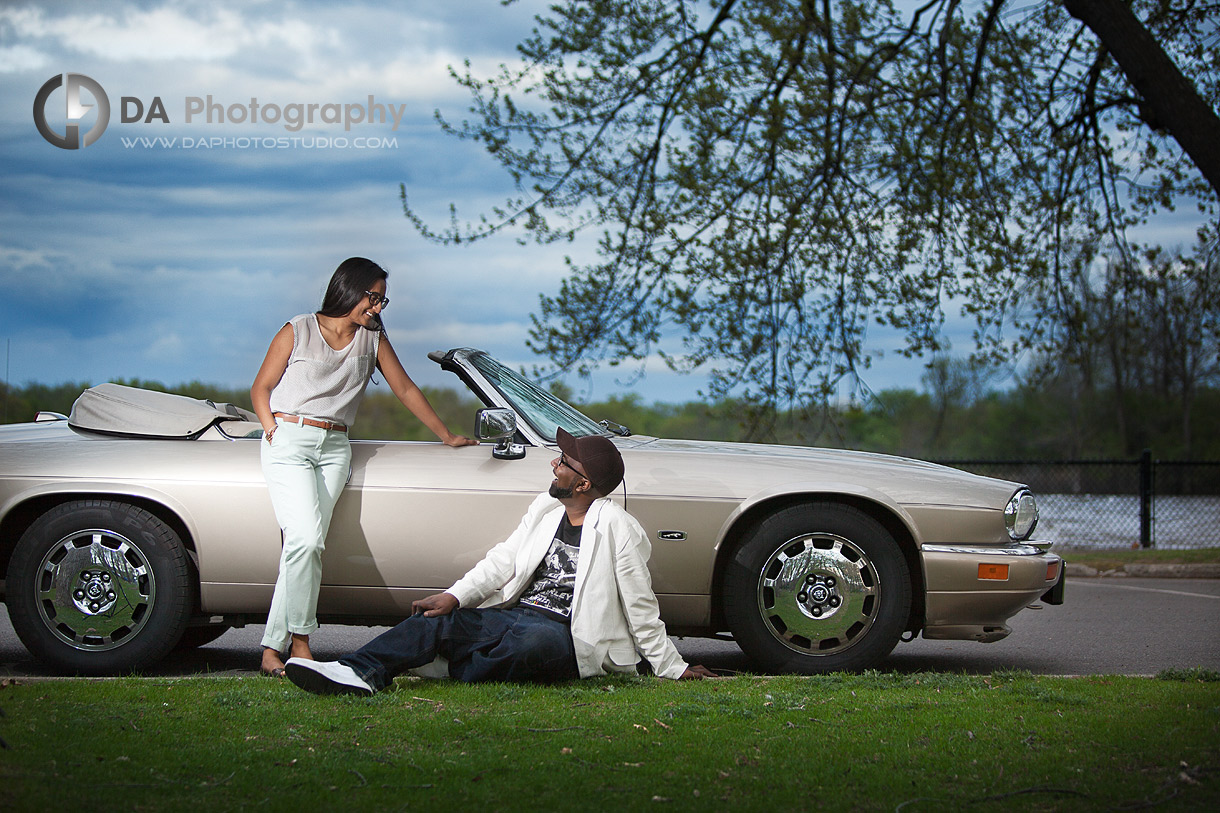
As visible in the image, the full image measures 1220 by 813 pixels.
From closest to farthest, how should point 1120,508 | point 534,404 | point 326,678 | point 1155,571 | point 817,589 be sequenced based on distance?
point 326,678, point 817,589, point 534,404, point 1155,571, point 1120,508

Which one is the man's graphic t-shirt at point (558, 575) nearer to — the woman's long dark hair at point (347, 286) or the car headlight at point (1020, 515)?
the woman's long dark hair at point (347, 286)

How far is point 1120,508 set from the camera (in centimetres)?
1536

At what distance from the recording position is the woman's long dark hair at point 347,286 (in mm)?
5020

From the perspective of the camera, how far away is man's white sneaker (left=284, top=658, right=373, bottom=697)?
4156 millimetres

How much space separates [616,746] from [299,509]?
76.6 inches

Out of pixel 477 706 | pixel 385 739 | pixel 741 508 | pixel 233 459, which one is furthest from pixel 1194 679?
pixel 233 459

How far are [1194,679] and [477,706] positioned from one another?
3.23 meters

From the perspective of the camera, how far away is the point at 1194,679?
4.80 m

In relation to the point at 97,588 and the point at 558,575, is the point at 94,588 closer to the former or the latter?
the point at 97,588

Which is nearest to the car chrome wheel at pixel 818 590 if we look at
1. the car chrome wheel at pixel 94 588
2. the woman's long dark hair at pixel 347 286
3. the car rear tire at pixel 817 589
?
Result: the car rear tire at pixel 817 589

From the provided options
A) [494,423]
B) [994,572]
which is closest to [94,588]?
[494,423]

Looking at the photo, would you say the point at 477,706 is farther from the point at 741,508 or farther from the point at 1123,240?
the point at 1123,240

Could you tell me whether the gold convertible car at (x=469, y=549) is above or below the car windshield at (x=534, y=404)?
below

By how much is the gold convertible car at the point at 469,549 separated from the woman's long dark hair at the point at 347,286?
746 mm
